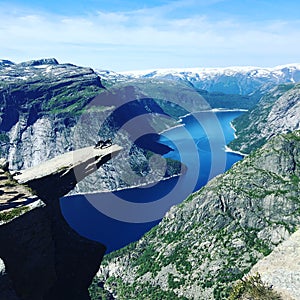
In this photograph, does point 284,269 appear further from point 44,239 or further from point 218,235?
point 218,235

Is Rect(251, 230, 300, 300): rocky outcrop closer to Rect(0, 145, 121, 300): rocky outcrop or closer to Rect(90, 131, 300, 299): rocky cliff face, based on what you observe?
Rect(0, 145, 121, 300): rocky outcrop

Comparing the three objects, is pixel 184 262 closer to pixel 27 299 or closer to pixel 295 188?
pixel 295 188

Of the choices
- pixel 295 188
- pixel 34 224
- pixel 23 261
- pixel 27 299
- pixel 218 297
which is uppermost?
pixel 34 224

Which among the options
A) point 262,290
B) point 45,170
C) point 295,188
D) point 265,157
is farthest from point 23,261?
point 265,157

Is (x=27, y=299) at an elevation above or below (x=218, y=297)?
above

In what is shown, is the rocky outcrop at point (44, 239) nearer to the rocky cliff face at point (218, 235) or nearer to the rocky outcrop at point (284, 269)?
the rocky outcrop at point (284, 269)

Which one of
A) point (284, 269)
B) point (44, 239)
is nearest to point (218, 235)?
point (284, 269)
